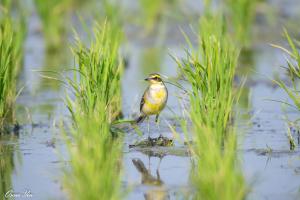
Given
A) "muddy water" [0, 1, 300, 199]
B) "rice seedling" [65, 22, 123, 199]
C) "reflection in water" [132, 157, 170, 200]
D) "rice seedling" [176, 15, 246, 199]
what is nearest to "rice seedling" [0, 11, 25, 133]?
"muddy water" [0, 1, 300, 199]

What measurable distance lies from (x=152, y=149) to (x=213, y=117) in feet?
4.34

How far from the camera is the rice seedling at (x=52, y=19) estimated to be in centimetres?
1680

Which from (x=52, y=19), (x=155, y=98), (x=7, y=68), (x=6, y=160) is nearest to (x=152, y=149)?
(x=155, y=98)

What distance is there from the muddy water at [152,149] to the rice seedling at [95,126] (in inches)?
11.3

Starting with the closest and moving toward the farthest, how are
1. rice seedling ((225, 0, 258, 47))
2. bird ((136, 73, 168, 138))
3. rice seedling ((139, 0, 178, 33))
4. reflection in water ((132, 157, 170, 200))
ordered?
reflection in water ((132, 157, 170, 200)), bird ((136, 73, 168, 138)), rice seedling ((225, 0, 258, 47)), rice seedling ((139, 0, 178, 33))

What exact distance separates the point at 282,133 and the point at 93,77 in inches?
102

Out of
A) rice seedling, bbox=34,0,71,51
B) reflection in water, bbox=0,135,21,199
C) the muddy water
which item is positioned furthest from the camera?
rice seedling, bbox=34,0,71,51

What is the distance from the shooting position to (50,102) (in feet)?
39.9

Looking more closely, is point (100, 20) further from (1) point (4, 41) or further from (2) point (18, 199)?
(2) point (18, 199)

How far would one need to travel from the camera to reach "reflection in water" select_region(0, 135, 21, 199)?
770 cm

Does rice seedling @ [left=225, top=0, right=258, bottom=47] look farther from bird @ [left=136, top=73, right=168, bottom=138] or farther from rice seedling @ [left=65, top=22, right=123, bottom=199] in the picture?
bird @ [left=136, top=73, right=168, bottom=138]

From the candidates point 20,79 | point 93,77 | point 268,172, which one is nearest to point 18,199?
point 93,77

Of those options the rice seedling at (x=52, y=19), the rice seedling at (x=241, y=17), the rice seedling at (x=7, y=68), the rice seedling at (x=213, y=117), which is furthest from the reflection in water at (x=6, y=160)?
the rice seedling at (x=52, y=19)

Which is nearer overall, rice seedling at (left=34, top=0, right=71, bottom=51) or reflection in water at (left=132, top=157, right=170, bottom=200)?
reflection in water at (left=132, top=157, right=170, bottom=200)
